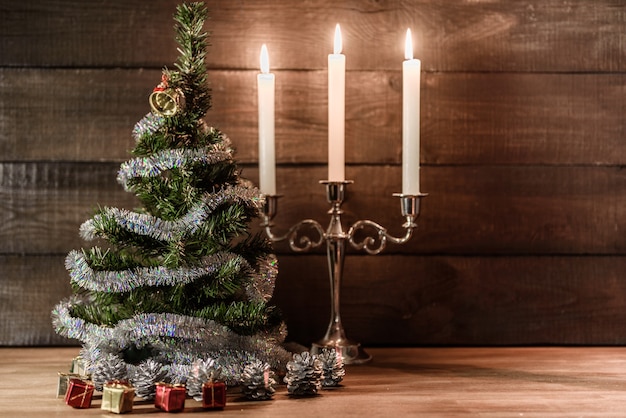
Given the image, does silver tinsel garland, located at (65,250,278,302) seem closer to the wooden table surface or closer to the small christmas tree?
the small christmas tree

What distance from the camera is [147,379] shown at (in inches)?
34.8

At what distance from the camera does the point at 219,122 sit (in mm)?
1224

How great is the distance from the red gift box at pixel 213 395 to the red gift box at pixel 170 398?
2cm

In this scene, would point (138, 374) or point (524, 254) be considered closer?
point (138, 374)

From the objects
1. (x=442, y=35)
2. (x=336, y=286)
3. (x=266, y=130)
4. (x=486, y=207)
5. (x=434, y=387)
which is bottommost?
(x=434, y=387)

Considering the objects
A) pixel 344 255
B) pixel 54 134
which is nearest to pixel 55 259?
pixel 54 134

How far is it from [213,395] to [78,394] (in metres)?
0.15

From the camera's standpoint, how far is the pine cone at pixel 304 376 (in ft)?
2.95

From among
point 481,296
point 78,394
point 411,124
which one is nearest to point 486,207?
point 481,296

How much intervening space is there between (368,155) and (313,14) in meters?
Answer: 0.24

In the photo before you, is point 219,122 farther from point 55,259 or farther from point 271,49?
point 55,259

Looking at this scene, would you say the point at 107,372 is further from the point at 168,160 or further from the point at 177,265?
the point at 168,160

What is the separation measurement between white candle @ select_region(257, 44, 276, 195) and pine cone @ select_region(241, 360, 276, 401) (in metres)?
0.30

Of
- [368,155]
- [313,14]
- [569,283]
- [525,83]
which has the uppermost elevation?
[313,14]
